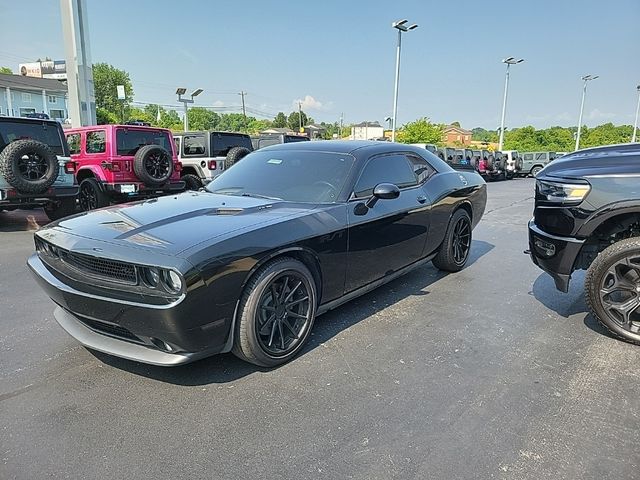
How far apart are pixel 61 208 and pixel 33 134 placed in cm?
141

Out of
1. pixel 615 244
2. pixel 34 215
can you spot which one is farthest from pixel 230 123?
pixel 615 244

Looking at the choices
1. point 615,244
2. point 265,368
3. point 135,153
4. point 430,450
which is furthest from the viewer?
point 135,153

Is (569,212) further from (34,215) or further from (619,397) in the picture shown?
(34,215)

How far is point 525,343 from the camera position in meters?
3.51

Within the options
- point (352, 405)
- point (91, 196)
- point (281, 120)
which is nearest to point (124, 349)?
point (352, 405)

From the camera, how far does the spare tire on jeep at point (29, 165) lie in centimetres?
710

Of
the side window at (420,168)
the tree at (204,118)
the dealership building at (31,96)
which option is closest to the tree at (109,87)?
the dealership building at (31,96)

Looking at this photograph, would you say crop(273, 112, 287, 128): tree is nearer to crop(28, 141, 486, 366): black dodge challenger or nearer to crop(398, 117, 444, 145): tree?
crop(398, 117, 444, 145): tree

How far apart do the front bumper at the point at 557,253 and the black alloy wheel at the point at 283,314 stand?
209 centimetres

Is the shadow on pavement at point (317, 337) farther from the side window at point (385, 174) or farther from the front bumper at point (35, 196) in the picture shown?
the front bumper at point (35, 196)

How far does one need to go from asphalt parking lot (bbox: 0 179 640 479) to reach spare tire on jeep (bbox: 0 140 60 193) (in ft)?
13.3

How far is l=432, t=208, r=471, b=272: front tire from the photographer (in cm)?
518

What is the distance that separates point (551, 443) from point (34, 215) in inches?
407

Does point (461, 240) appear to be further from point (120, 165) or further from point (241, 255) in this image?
point (120, 165)
